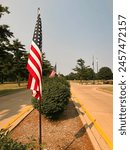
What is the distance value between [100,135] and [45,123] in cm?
275

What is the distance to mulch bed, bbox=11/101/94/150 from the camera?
816cm

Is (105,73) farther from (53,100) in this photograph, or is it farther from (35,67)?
(35,67)

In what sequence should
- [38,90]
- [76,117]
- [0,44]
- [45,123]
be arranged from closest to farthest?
[38,90], [45,123], [76,117], [0,44]

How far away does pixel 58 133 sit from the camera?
9.55m

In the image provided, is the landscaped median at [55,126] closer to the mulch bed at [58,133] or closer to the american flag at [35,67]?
the mulch bed at [58,133]

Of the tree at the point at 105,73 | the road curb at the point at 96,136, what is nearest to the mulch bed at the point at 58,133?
the road curb at the point at 96,136

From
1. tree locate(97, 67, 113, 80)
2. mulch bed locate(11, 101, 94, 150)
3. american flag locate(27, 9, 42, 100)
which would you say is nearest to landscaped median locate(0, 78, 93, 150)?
mulch bed locate(11, 101, 94, 150)

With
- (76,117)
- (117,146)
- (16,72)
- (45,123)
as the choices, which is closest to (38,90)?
(117,146)

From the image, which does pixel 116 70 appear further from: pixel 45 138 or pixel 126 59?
pixel 45 138

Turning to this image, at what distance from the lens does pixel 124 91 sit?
3.80 m

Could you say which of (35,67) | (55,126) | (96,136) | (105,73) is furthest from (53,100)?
(105,73)

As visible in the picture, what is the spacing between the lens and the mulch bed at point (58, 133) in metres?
8.16

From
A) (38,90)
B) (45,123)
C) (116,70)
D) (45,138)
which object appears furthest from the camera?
(45,123)

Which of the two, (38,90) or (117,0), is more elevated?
(117,0)
